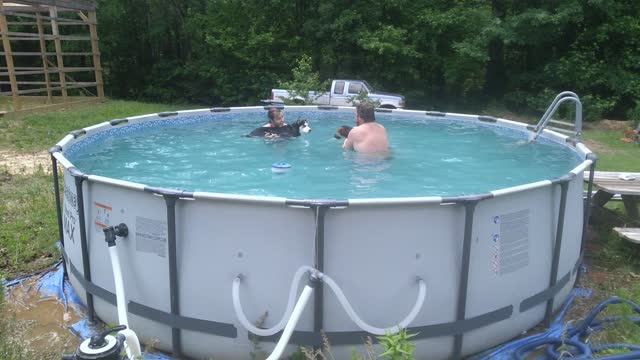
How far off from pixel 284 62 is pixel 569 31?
10647 mm

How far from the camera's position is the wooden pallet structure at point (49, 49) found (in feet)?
47.7

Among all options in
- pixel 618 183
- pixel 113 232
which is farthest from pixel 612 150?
pixel 113 232

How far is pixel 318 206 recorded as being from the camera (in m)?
3.12

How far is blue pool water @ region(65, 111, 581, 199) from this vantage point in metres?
5.92

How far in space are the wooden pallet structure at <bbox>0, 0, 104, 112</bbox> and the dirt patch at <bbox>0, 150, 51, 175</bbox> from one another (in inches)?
213

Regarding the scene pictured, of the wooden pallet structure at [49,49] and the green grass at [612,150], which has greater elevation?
the wooden pallet structure at [49,49]

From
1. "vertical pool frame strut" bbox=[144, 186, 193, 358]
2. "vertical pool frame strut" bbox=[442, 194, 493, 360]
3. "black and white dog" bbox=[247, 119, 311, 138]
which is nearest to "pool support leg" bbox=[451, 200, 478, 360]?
"vertical pool frame strut" bbox=[442, 194, 493, 360]

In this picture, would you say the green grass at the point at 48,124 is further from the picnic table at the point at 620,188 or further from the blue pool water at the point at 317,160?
the picnic table at the point at 620,188

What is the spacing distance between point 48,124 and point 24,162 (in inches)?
173

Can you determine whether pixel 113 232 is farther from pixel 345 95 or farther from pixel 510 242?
pixel 345 95

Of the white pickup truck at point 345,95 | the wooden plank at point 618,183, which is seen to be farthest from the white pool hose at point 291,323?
the white pickup truck at point 345,95

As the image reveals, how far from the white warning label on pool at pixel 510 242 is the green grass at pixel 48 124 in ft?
30.2

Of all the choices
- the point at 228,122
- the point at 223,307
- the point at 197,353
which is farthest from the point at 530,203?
the point at 228,122

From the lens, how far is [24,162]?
8.83 meters
